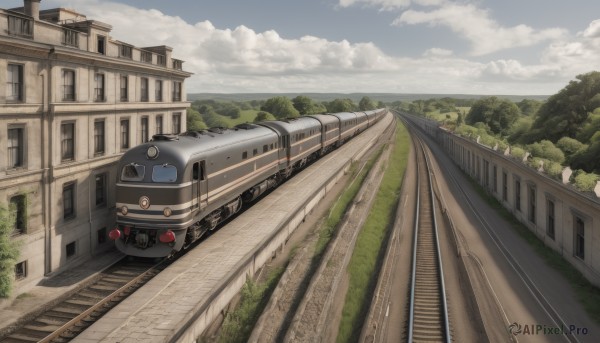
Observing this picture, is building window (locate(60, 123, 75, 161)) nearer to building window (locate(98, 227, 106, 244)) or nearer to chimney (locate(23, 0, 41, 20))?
building window (locate(98, 227, 106, 244))

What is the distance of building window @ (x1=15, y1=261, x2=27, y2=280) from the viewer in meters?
15.3

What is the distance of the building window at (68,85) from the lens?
1728 centimetres

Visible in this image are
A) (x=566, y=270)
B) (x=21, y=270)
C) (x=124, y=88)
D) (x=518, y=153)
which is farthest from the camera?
(x=518, y=153)

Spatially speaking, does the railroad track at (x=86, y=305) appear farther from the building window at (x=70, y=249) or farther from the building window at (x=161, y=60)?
the building window at (x=161, y=60)

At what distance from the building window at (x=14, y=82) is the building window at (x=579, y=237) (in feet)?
75.2

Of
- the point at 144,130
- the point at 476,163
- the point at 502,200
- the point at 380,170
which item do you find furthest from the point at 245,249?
the point at 476,163

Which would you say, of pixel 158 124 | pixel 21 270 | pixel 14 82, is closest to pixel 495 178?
pixel 158 124

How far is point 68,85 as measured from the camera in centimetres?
1747

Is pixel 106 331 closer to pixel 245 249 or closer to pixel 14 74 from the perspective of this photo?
pixel 245 249

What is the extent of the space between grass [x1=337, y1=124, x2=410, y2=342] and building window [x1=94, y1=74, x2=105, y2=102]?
45.2ft

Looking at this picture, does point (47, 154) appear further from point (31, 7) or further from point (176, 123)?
point (176, 123)

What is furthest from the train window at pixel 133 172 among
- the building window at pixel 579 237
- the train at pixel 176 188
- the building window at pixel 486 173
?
the building window at pixel 486 173

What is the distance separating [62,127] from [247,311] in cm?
1083

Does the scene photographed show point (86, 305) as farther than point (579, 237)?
No
